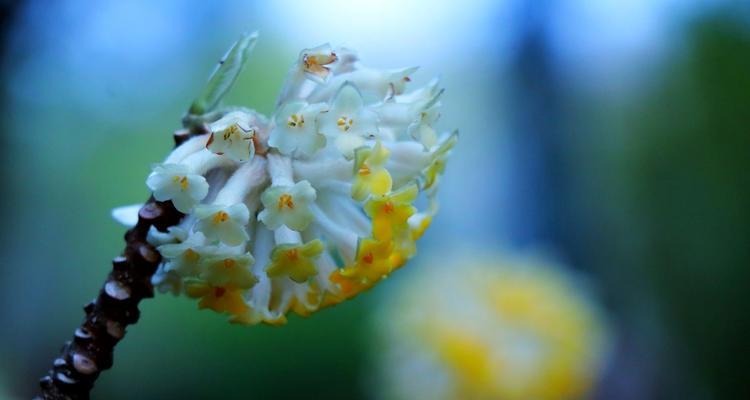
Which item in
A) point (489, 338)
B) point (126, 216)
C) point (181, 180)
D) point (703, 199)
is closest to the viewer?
point (181, 180)

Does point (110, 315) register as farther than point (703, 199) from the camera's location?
No

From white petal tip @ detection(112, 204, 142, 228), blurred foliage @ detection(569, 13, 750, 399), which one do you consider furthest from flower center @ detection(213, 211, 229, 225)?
blurred foliage @ detection(569, 13, 750, 399)

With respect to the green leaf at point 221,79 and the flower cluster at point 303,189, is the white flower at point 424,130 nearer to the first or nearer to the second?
the flower cluster at point 303,189

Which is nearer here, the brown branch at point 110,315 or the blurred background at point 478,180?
the brown branch at point 110,315

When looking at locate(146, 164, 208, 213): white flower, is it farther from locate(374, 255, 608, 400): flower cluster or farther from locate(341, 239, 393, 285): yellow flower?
locate(374, 255, 608, 400): flower cluster

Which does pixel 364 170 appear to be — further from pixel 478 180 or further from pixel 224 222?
pixel 478 180

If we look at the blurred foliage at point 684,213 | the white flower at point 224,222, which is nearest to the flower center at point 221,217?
the white flower at point 224,222

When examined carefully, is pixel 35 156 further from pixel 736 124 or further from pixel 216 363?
pixel 736 124

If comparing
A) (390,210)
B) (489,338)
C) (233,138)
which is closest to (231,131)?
(233,138)
